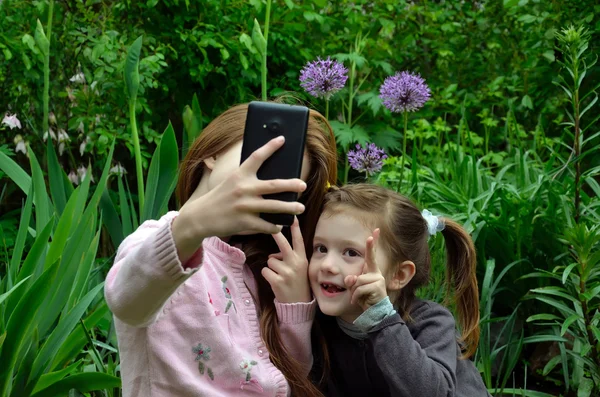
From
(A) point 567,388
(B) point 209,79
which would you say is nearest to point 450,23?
(B) point 209,79

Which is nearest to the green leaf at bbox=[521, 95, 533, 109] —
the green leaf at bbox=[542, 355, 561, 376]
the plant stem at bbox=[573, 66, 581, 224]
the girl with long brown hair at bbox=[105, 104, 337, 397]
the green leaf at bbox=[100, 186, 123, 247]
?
the plant stem at bbox=[573, 66, 581, 224]

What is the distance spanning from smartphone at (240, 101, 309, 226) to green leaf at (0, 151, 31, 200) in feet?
4.73

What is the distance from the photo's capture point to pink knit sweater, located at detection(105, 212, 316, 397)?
1.65 metres

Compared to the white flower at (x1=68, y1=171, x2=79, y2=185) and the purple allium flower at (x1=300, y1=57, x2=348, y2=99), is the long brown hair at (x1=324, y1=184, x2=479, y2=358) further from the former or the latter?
the white flower at (x1=68, y1=171, x2=79, y2=185)

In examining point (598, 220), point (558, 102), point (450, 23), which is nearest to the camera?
point (598, 220)

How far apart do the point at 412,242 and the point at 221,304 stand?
0.49 metres

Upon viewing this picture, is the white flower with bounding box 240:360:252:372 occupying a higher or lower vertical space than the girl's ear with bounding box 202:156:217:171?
lower

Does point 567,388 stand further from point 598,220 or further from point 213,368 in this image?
point 213,368

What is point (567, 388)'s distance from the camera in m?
2.92

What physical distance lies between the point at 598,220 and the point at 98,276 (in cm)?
180

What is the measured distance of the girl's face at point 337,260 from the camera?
1780 millimetres

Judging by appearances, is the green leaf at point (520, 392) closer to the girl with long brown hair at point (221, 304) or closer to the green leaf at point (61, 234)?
the girl with long brown hair at point (221, 304)

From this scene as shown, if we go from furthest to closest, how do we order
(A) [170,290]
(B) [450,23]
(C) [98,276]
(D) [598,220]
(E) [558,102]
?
(B) [450,23]
(E) [558,102]
(D) [598,220]
(C) [98,276]
(A) [170,290]

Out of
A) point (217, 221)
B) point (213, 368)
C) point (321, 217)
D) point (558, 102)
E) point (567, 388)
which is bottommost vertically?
point (567, 388)
